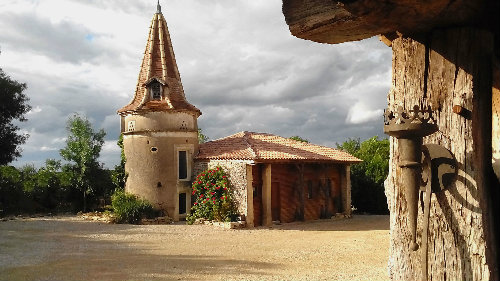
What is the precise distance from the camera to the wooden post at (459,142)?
1.79 m

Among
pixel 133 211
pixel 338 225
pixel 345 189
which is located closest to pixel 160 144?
pixel 133 211

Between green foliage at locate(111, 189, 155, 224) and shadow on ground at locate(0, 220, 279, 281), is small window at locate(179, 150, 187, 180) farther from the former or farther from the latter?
shadow on ground at locate(0, 220, 279, 281)

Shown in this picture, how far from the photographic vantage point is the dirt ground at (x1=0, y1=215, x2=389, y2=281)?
30.2 feet

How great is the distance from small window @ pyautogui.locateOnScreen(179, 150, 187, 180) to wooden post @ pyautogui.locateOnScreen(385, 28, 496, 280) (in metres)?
18.5

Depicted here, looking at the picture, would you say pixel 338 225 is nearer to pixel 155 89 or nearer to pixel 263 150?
pixel 263 150

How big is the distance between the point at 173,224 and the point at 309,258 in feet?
30.1

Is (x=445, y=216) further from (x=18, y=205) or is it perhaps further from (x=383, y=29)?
(x=18, y=205)

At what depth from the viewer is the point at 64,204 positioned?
84.1ft

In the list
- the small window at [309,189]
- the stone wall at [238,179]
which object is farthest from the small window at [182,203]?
the small window at [309,189]

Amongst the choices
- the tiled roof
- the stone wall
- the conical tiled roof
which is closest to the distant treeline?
the conical tiled roof

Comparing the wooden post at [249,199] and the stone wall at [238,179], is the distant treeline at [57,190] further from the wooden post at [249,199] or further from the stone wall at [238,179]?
the wooden post at [249,199]

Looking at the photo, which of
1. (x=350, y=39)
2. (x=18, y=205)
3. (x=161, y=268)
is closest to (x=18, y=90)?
(x=18, y=205)

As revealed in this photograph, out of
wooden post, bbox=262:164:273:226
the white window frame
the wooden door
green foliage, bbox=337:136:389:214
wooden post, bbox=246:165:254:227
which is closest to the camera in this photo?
wooden post, bbox=246:165:254:227

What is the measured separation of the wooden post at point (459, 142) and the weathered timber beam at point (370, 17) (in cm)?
12
